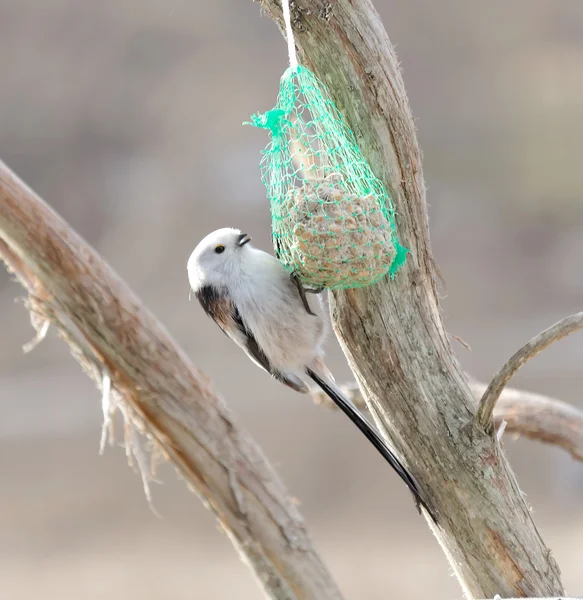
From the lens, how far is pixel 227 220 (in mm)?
9805

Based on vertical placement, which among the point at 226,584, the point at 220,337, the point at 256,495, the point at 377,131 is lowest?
the point at 226,584

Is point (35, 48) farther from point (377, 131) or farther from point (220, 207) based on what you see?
point (377, 131)

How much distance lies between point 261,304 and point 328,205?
49 centimetres

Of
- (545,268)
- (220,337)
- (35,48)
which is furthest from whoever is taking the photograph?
(35,48)

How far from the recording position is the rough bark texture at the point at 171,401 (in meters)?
2.22

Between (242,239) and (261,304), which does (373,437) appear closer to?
(261,304)

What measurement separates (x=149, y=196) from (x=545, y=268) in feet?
16.6

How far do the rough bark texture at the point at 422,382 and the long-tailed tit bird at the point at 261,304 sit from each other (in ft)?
0.65

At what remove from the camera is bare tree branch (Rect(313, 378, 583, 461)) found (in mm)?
2910

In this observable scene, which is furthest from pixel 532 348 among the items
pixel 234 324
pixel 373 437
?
pixel 234 324

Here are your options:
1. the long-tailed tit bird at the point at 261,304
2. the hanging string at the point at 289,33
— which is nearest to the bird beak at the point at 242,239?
the long-tailed tit bird at the point at 261,304

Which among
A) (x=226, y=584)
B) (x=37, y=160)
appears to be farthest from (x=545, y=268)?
(x=37, y=160)

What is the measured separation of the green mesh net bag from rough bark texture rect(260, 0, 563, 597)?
0.05 m

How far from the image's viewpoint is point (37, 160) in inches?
417
